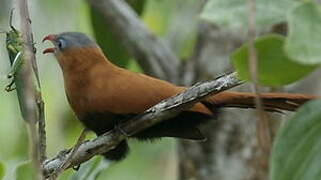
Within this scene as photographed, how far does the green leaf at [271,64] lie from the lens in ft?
3.38

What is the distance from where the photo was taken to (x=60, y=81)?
4223mm

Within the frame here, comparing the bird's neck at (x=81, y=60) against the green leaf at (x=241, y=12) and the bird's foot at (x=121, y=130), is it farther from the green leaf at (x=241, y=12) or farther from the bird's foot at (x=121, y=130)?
the green leaf at (x=241, y=12)

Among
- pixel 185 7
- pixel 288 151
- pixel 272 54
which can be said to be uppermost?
pixel 272 54

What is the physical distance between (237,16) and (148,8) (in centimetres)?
274

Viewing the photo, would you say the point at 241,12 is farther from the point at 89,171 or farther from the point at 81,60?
the point at 81,60

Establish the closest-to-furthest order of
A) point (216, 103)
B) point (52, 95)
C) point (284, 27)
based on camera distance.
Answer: point (216, 103), point (284, 27), point (52, 95)

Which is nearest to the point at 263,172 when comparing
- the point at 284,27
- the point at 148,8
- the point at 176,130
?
the point at 284,27

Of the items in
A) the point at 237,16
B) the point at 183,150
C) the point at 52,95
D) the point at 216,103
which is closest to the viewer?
the point at 237,16

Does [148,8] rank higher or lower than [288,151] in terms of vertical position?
lower

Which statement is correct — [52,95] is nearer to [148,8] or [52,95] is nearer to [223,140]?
[148,8]

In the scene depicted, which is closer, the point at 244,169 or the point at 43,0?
the point at 244,169

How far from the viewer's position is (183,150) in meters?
2.98

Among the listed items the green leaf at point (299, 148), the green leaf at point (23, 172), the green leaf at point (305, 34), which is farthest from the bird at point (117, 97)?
the green leaf at point (305, 34)

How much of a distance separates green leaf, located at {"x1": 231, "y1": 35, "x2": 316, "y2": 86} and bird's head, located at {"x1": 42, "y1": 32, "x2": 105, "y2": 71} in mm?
1160
